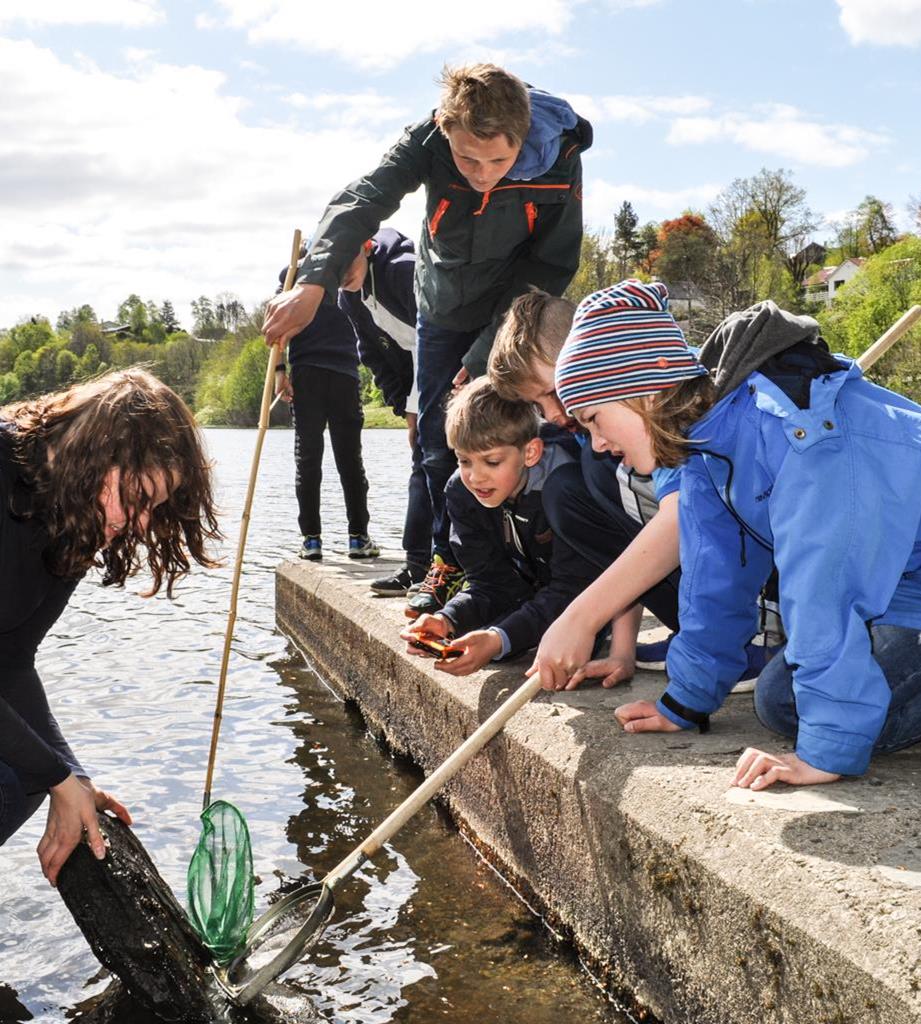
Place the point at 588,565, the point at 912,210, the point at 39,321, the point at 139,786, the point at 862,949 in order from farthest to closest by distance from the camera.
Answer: the point at 39,321
the point at 912,210
the point at 139,786
the point at 588,565
the point at 862,949

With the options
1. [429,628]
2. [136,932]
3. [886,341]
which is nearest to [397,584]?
[429,628]

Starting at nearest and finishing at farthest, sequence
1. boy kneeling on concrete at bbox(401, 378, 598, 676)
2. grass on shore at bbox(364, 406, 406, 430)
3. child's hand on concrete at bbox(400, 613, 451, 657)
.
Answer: boy kneeling on concrete at bbox(401, 378, 598, 676), child's hand on concrete at bbox(400, 613, 451, 657), grass on shore at bbox(364, 406, 406, 430)

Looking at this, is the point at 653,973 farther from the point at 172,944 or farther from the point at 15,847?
the point at 15,847

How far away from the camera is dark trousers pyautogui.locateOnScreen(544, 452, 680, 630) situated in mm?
3865

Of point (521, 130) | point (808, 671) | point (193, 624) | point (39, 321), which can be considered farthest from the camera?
point (39, 321)

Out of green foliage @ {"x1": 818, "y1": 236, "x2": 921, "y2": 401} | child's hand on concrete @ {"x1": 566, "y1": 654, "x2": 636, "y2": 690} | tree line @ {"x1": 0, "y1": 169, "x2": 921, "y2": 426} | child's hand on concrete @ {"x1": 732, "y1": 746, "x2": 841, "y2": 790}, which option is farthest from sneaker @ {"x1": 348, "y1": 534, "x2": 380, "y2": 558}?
green foliage @ {"x1": 818, "y1": 236, "x2": 921, "y2": 401}

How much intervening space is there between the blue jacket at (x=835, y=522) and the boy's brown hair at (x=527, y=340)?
3.87 feet

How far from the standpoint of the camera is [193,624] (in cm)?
804

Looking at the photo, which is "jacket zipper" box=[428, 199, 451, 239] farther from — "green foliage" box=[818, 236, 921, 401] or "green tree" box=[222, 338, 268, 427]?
"green tree" box=[222, 338, 268, 427]

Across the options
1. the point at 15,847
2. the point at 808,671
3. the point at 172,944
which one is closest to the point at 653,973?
the point at 808,671

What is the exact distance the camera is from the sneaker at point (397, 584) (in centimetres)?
592

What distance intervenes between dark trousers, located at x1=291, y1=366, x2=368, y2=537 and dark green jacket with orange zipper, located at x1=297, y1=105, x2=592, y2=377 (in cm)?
262

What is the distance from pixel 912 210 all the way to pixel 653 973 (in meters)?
58.0

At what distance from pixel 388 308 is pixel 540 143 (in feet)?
6.70
